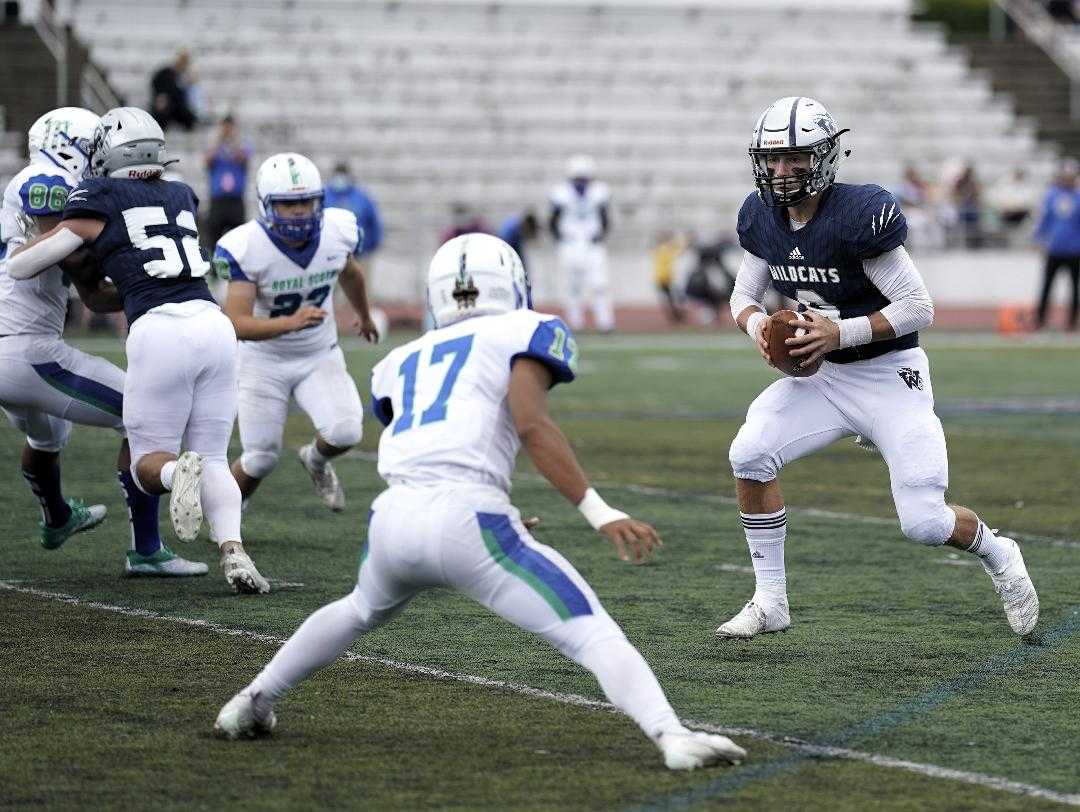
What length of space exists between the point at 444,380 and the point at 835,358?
204cm

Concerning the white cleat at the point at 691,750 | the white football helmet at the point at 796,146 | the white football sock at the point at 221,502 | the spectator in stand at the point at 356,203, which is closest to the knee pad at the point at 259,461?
the white football sock at the point at 221,502

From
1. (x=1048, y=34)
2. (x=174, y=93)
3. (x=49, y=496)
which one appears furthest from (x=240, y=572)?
(x=1048, y=34)

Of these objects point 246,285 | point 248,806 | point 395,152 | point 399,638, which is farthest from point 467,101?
point 248,806

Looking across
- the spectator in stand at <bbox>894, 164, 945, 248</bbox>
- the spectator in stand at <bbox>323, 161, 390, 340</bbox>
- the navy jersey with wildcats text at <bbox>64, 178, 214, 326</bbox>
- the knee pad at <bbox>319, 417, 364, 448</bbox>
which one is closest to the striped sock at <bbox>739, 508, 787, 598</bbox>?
the navy jersey with wildcats text at <bbox>64, 178, 214, 326</bbox>

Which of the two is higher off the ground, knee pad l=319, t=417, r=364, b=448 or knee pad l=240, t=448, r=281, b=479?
knee pad l=319, t=417, r=364, b=448

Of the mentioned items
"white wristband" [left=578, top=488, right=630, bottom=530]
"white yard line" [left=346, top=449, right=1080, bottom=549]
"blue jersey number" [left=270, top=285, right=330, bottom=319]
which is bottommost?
"white yard line" [left=346, top=449, right=1080, bottom=549]

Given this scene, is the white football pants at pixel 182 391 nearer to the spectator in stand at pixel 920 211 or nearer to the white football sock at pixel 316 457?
the white football sock at pixel 316 457

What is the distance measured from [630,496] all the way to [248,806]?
17.6ft

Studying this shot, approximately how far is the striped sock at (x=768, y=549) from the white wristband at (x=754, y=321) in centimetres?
60

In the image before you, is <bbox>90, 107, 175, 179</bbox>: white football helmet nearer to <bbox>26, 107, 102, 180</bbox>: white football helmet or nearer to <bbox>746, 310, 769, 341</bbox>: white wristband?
<bbox>26, 107, 102, 180</bbox>: white football helmet

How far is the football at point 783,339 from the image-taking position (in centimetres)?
589

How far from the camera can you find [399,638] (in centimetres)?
604

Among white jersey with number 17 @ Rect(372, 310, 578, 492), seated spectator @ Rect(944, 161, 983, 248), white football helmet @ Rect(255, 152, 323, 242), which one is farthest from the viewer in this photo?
seated spectator @ Rect(944, 161, 983, 248)

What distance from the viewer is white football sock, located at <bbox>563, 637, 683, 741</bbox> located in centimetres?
428
